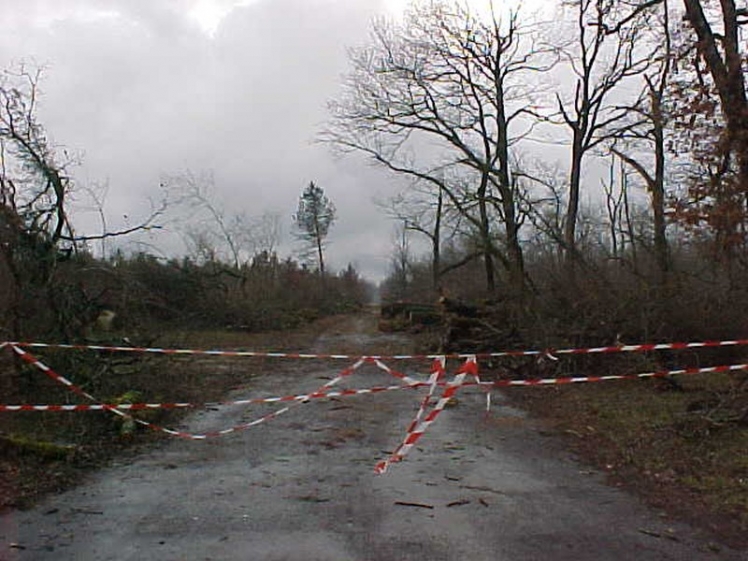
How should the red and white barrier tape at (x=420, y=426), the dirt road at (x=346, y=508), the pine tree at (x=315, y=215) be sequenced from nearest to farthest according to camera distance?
the dirt road at (x=346, y=508), the red and white barrier tape at (x=420, y=426), the pine tree at (x=315, y=215)

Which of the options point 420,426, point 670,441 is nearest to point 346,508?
point 420,426

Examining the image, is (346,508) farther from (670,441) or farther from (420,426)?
(670,441)

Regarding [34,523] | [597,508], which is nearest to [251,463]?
[34,523]

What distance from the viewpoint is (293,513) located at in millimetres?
6305

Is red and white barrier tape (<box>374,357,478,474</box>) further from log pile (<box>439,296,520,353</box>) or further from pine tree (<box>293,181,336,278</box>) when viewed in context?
pine tree (<box>293,181,336,278</box>)

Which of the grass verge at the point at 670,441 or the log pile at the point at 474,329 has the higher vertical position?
the log pile at the point at 474,329

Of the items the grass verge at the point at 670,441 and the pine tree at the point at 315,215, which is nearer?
the grass verge at the point at 670,441

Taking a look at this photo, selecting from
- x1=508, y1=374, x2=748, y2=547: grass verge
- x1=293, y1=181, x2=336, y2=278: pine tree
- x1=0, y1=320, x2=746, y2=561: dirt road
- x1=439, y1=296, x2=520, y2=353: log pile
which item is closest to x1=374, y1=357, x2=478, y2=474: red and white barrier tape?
x1=0, y1=320, x2=746, y2=561: dirt road

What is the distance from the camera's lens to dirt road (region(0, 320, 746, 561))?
540cm

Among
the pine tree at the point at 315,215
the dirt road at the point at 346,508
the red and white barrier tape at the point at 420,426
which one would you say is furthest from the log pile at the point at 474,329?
the pine tree at the point at 315,215

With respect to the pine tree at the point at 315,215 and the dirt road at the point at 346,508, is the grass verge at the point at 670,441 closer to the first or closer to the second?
the dirt road at the point at 346,508

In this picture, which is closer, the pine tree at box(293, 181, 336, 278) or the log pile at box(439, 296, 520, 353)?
the log pile at box(439, 296, 520, 353)

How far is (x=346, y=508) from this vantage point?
254 inches

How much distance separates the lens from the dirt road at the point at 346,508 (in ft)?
17.7
